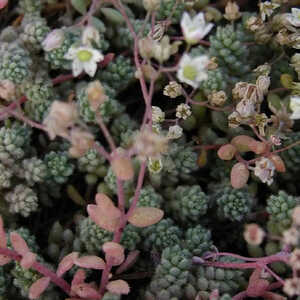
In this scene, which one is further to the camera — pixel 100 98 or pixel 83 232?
pixel 83 232

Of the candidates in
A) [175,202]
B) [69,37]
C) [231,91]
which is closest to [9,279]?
[175,202]

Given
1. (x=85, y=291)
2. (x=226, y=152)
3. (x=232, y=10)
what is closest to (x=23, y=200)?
(x=85, y=291)

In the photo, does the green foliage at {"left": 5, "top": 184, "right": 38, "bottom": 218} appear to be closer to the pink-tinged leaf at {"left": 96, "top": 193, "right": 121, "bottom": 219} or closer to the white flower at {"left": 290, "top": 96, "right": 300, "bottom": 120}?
the pink-tinged leaf at {"left": 96, "top": 193, "right": 121, "bottom": 219}

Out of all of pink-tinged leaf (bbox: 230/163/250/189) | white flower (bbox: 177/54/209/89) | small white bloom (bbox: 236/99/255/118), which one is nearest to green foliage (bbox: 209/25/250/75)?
small white bloom (bbox: 236/99/255/118)

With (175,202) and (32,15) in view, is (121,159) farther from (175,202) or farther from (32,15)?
(32,15)

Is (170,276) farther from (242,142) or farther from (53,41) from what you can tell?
(53,41)

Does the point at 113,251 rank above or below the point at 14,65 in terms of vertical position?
below
